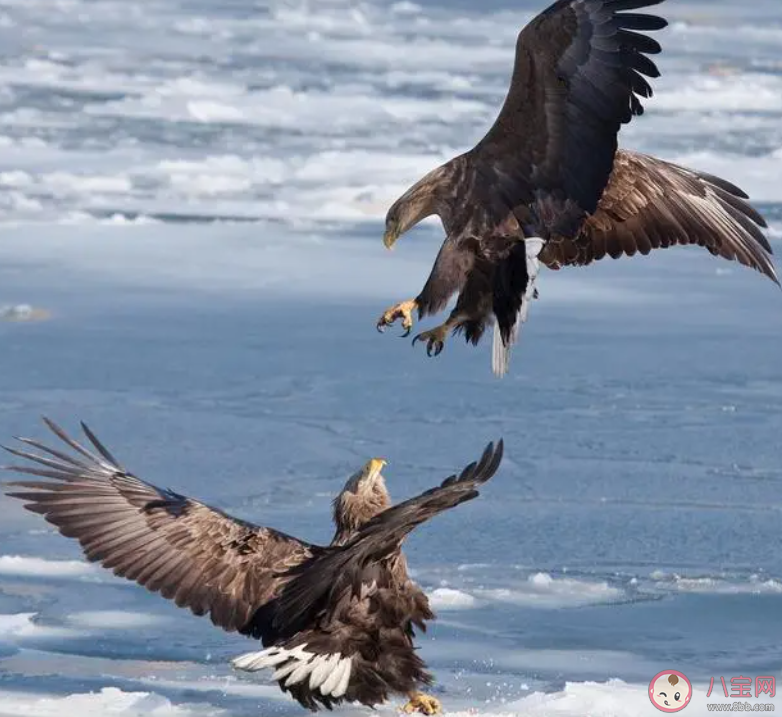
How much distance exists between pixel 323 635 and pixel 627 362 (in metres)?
3.62

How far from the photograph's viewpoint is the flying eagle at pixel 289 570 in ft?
13.8

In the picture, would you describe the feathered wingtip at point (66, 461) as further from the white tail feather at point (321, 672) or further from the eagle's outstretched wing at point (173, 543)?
the white tail feather at point (321, 672)

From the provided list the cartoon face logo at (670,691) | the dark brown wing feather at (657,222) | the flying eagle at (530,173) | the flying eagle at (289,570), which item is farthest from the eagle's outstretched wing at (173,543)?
the dark brown wing feather at (657,222)

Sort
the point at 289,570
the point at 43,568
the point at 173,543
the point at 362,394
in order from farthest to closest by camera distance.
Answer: the point at 362,394 → the point at 43,568 → the point at 173,543 → the point at 289,570

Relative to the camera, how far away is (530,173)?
522cm

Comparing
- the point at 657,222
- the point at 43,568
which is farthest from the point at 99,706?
the point at 657,222

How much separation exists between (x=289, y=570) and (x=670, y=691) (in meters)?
0.90

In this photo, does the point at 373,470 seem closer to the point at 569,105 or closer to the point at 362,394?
the point at 569,105

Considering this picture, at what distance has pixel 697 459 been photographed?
6.54 m

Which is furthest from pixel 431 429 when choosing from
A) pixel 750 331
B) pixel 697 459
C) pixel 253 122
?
pixel 253 122

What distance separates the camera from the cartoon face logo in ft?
14.7

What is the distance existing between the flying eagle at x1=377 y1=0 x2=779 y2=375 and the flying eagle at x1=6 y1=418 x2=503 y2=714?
1.80ft

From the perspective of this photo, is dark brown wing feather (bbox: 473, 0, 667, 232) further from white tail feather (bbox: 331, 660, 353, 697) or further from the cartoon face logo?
white tail feather (bbox: 331, 660, 353, 697)

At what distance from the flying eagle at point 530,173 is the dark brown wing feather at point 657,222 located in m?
0.22
